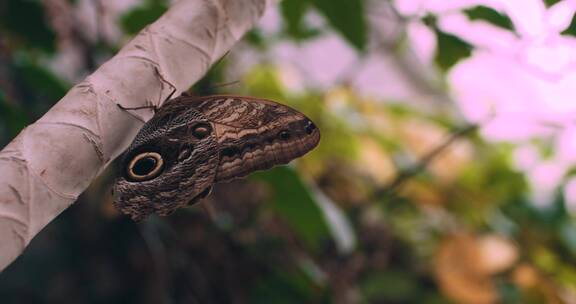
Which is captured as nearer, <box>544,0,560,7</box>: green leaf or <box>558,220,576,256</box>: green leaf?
<box>544,0,560,7</box>: green leaf

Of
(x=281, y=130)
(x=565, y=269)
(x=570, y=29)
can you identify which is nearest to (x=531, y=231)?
(x=565, y=269)

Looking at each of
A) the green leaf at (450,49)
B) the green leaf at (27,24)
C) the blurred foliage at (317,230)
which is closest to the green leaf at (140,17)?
the blurred foliage at (317,230)

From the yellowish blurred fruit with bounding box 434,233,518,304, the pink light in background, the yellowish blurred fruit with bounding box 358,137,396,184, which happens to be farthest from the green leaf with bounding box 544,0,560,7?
the yellowish blurred fruit with bounding box 358,137,396,184

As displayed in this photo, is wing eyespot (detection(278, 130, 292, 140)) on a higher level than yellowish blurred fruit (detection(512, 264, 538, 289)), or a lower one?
higher

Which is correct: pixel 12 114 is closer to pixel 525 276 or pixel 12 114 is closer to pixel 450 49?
pixel 450 49

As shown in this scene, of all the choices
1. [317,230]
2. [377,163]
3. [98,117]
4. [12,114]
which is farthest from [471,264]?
[98,117]

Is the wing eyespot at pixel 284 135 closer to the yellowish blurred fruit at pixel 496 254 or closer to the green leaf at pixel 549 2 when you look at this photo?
the green leaf at pixel 549 2

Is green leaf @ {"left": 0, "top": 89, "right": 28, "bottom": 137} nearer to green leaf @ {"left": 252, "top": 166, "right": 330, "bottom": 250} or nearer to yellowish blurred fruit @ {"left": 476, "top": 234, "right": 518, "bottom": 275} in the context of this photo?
green leaf @ {"left": 252, "top": 166, "right": 330, "bottom": 250}
